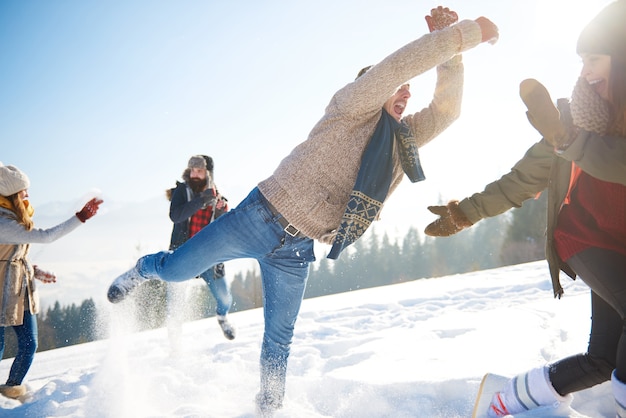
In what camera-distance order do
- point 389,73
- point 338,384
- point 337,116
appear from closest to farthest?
point 389,73
point 337,116
point 338,384

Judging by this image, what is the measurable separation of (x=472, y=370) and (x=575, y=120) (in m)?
1.95

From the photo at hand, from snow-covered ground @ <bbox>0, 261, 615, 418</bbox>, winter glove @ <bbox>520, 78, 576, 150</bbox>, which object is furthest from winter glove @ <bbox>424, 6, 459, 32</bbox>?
snow-covered ground @ <bbox>0, 261, 615, 418</bbox>

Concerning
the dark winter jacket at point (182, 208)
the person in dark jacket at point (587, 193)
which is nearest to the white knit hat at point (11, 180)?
the dark winter jacket at point (182, 208)

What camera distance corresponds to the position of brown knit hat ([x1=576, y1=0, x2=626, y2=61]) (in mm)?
1313

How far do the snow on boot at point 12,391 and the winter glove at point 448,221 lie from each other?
3.68 meters

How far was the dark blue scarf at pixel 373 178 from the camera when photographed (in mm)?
2021

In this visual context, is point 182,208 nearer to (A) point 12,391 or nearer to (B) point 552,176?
(A) point 12,391

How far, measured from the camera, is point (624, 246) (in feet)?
4.85

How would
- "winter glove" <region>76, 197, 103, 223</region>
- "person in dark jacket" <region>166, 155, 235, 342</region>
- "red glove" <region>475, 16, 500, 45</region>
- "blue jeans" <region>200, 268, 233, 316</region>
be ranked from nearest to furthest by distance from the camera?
"red glove" <region>475, 16, 500, 45</region>
"winter glove" <region>76, 197, 103, 223</region>
"person in dark jacket" <region>166, 155, 235, 342</region>
"blue jeans" <region>200, 268, 233, 316</region>

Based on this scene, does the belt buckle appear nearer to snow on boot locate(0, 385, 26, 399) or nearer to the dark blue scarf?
the dark blue scarf

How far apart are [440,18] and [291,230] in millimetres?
1387

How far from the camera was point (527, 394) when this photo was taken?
181 centimetres

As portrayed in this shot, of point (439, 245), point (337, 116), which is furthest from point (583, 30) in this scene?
point (439, 245)

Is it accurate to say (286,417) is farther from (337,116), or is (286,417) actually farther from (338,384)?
(337,116)
